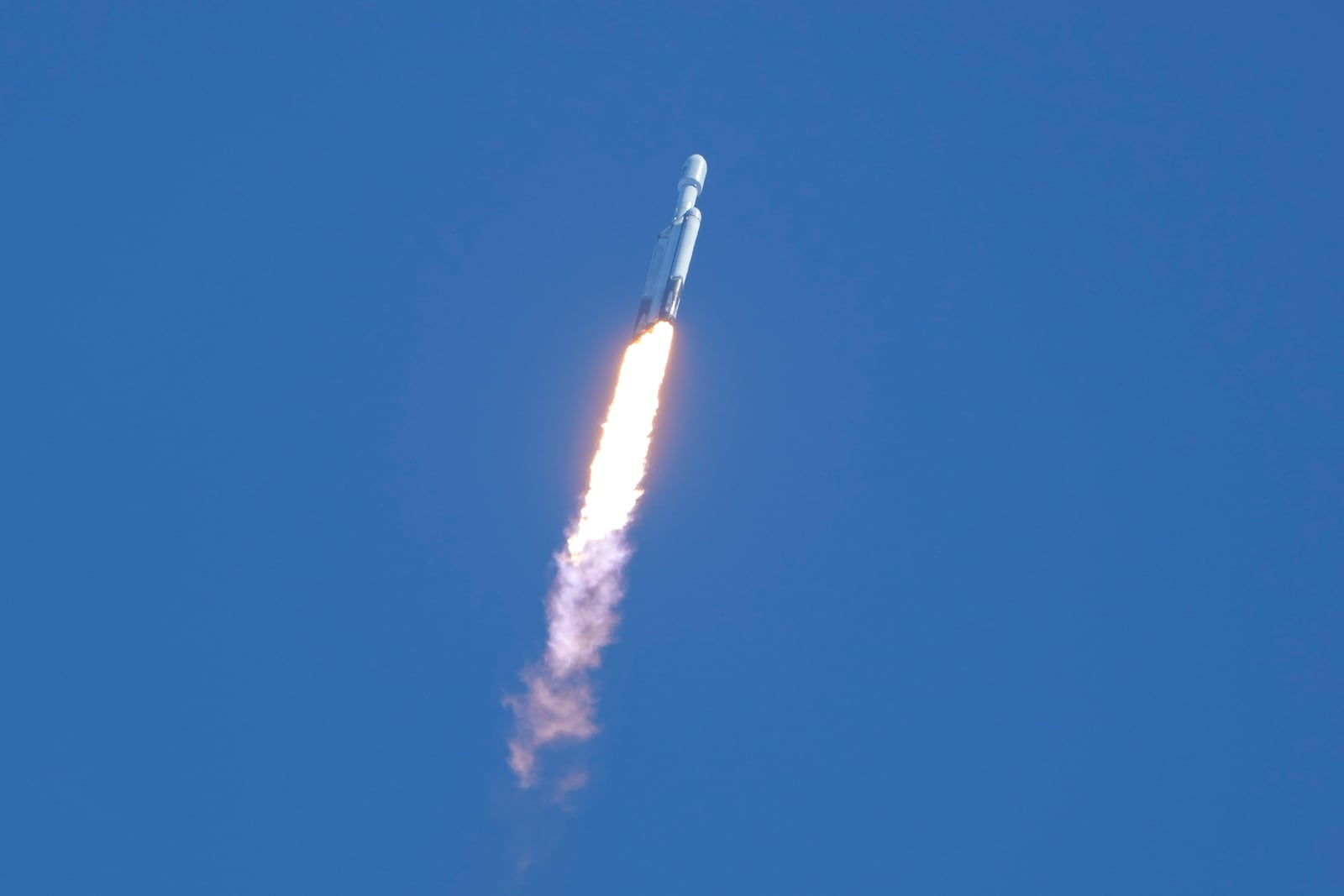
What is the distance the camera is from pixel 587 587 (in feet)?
262

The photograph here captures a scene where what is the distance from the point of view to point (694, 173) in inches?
3103

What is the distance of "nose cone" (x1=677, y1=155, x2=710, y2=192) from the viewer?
78.4 m

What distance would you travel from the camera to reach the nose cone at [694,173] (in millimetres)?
78438

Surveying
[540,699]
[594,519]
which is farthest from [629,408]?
[540,699]

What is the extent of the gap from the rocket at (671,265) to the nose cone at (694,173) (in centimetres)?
44

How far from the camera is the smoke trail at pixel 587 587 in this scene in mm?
78875

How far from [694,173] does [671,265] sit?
454 cm

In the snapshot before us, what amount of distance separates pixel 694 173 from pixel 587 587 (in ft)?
41.1

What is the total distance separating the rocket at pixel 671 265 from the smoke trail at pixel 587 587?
3408mm

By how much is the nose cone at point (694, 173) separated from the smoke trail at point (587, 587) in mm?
5633

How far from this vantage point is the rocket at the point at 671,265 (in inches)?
2945

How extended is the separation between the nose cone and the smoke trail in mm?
5633

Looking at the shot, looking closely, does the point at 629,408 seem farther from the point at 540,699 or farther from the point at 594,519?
the point at 540,699

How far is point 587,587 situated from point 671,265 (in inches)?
413
